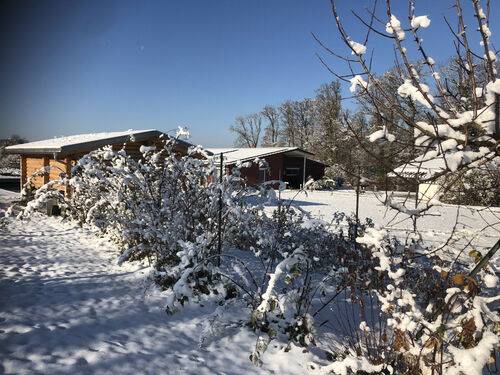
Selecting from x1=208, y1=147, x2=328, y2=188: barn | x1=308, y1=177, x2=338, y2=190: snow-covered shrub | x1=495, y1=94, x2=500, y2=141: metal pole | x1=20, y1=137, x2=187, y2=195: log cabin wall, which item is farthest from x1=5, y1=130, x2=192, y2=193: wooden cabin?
x1=208, y1=147, x2=328, y2=188: barn

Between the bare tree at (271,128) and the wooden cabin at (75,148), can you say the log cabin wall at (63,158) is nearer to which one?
the wooden cabin at (75,148)

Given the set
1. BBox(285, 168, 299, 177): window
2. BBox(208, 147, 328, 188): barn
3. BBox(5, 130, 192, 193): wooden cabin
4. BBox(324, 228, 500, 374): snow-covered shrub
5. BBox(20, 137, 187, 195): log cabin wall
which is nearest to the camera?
BBox(324, 228, 500, 374): snow-covered shrub

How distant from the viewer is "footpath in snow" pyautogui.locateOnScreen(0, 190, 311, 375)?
2656 millimetres

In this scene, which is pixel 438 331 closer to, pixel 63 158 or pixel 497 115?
pixel 497 115

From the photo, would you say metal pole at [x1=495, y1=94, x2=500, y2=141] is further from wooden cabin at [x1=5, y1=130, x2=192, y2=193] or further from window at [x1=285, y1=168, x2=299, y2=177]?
window at [x1=285, y1=168, x2=299, y2=177]

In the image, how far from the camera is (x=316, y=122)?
4669cm

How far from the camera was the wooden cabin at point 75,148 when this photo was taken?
9.34 meters

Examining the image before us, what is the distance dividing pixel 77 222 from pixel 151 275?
609 cm

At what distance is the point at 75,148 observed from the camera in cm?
919

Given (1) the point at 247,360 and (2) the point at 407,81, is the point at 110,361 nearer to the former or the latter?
(1) the point at 247,360

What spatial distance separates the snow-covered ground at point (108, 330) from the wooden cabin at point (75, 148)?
11.3ft

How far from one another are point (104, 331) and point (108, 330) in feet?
0.13

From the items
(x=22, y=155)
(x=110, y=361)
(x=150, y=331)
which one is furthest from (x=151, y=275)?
(x=22, y=155)

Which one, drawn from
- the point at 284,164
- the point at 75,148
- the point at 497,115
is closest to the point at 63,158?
the point at 75,148
